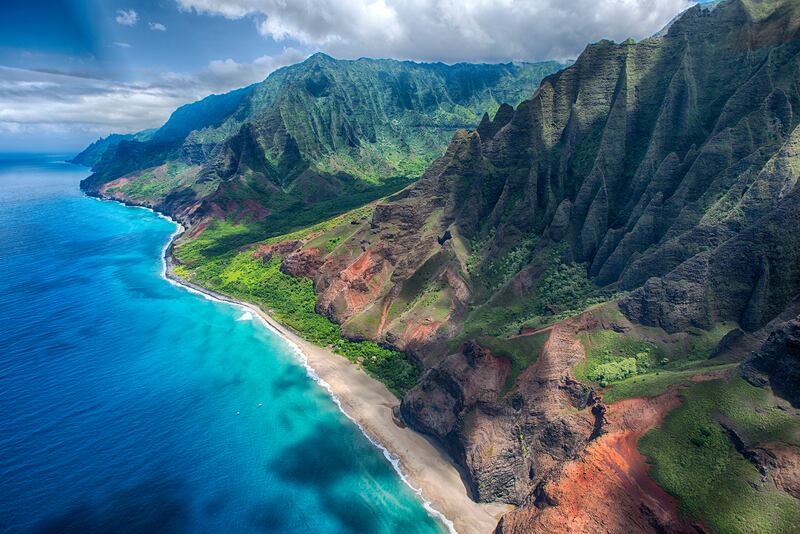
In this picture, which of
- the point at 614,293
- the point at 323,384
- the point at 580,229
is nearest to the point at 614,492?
the point at 614,293

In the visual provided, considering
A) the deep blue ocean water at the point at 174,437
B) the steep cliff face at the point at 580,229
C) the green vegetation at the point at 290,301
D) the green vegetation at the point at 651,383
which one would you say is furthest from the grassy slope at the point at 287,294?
the green vegetation at the point at 651,383

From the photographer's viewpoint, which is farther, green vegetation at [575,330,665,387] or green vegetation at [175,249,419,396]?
green vegetation at [175,249,419,396]

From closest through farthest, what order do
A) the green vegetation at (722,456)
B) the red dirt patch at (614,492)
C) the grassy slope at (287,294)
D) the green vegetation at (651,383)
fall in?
1. the green vegetation at (722,456)
2. the red dirt patch at (614,492)
3. the green vegetation at (651,383)
4. the grassy slope at (287,294)

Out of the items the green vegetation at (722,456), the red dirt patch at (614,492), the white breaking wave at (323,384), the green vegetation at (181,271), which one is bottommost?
the green vegetation at (181,271)

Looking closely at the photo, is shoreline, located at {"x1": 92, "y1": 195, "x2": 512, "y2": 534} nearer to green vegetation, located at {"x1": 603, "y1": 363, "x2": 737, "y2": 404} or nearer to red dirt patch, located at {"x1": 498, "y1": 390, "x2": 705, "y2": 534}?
red dirt patch, located at {"x1": 498, "y1": 390, "x2": 705, "y2": 534}

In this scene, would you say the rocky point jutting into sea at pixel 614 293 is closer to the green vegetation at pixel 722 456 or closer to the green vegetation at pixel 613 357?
the green vegetation at pixel 722 456

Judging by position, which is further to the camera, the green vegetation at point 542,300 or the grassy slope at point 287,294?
the grassy slope at point 287,294

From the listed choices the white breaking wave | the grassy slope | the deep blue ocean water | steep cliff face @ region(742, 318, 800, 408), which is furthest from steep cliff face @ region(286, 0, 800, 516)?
the deep blue ocean water

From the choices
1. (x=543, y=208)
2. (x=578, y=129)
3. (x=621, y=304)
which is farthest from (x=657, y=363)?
(x=578, y=129)
